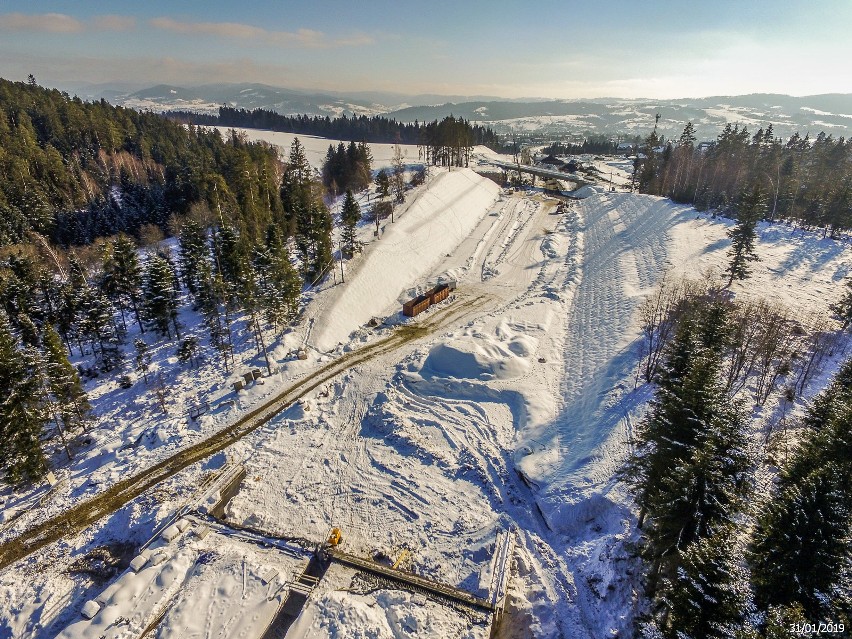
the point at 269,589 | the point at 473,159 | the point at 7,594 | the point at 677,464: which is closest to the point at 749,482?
the point at 677,464

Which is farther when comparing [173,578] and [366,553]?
[366,553]

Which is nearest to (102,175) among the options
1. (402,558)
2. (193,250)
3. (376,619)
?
(193,250)

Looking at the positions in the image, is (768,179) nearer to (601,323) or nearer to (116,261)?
(601,323)

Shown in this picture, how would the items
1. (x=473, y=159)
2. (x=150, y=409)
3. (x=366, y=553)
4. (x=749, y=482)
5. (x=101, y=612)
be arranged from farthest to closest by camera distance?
(x=473, y=159), (x=150, y=409), (x=366, y=553), (x=101, y=612), (x=749, y=482)

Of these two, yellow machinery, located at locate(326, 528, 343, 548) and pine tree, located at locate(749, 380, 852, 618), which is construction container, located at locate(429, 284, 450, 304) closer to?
yellow machinery, located at locate(326, 528, 343, 548)

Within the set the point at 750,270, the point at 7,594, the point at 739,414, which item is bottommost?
the point at 7,594

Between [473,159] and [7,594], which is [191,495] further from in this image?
[473,159]

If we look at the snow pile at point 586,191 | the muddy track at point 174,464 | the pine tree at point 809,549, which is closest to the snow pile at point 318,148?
the snow pile at point 586,191
